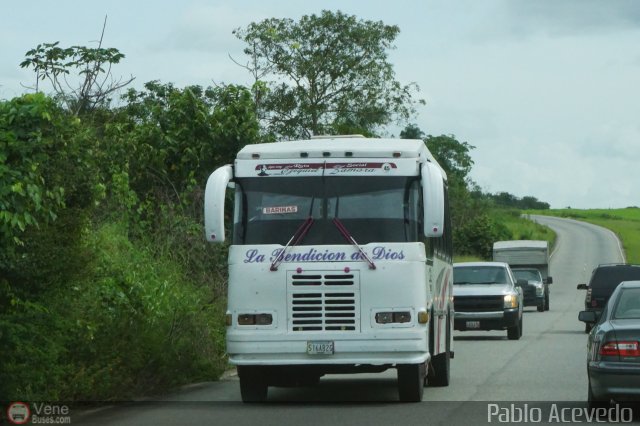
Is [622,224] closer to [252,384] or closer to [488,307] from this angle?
[488,307]

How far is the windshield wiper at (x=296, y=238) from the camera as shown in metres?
15.5

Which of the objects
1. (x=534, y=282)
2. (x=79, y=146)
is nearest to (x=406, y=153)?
(x=79, y=146)

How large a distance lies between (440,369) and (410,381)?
8.97ft

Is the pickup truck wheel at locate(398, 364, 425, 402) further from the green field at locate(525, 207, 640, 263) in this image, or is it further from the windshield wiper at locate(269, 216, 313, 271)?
the green field at locate(525, 207, 640, 263)

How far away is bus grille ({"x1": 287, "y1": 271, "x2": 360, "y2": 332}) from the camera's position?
15.4 metres

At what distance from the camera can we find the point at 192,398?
16.8m

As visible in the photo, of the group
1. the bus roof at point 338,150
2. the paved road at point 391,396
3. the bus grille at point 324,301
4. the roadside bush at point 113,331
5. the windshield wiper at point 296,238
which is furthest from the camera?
the bus roof at point 338,150

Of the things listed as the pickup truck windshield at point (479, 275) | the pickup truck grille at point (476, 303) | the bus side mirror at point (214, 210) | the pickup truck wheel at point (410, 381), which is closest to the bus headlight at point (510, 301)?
the pickup truck grille at point (476, 303)

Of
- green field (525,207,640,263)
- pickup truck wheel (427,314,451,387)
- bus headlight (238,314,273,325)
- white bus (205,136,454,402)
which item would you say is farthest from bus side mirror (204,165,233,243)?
green field (525,207,640,263)

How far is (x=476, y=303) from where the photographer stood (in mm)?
31703

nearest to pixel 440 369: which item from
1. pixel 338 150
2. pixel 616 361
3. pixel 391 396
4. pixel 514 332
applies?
pixel 391 396

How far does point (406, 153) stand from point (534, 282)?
37528mm

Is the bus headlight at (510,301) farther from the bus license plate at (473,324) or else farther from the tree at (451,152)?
the tree at (451,152)

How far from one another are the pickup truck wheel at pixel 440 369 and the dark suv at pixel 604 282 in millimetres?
15199
